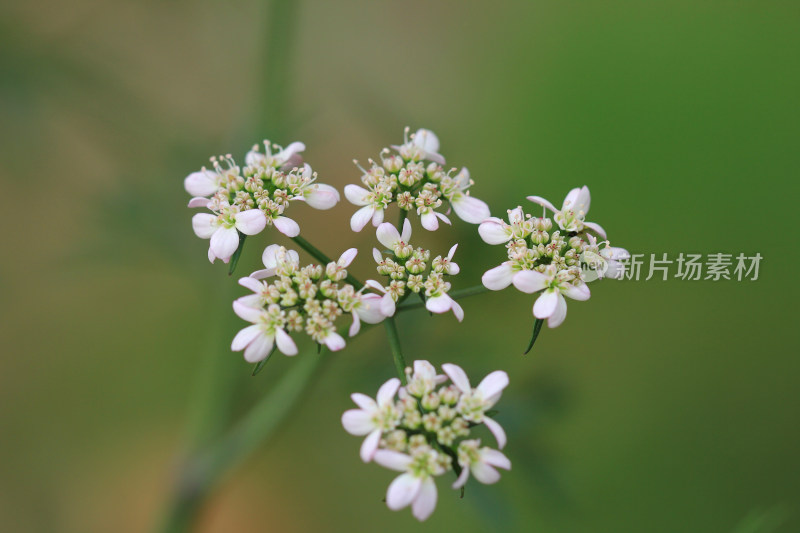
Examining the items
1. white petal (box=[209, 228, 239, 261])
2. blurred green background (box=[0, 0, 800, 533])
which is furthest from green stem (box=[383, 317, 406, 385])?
blurred green background (box=[0, 0, 800, 533])

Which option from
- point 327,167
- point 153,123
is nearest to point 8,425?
point 153,123

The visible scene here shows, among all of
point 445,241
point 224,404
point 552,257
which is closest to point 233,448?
point 224,404

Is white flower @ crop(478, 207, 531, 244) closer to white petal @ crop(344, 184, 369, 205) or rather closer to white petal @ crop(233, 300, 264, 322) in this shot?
white petal @ crop(344, 184, 369, 205)

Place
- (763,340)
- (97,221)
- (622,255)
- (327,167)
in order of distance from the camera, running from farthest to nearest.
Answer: (327,167) < (763,340) < (97,221) < (622,255)

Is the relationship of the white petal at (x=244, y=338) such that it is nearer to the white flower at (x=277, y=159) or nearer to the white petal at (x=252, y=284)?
the white petal at (x=252, y=284)

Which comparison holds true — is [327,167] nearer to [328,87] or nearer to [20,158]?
[328,87]

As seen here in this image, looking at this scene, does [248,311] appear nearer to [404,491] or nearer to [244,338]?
[244,338]
